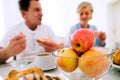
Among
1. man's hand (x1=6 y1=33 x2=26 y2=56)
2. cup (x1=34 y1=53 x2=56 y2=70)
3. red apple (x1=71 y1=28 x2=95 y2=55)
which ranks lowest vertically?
cup (x1=34 y1=53 x2=56 y2=70)

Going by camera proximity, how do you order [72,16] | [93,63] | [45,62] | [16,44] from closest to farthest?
[93,63], [45,62], [16,44], [72,16]

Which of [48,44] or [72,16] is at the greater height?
[72,16]

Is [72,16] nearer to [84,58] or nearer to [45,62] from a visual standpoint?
[45,62]

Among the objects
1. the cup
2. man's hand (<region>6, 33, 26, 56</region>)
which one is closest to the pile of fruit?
the cup

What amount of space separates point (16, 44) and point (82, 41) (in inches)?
20.1

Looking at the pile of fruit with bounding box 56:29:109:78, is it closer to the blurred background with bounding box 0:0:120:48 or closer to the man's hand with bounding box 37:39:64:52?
the man's hand with bounding box 37:39:64:52

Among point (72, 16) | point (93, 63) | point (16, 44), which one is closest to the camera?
point (93, 63)

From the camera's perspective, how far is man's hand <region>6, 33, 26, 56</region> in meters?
0.95

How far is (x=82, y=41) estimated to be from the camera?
0.56 m

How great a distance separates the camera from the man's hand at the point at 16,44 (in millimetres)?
947

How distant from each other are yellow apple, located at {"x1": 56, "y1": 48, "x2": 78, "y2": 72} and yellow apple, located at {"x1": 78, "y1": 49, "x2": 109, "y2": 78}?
0.07ft

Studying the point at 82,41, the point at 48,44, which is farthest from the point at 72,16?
the point at 82,41

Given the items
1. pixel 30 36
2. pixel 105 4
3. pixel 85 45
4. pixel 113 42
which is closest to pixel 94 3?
pixel 105 4

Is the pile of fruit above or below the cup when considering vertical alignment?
above
